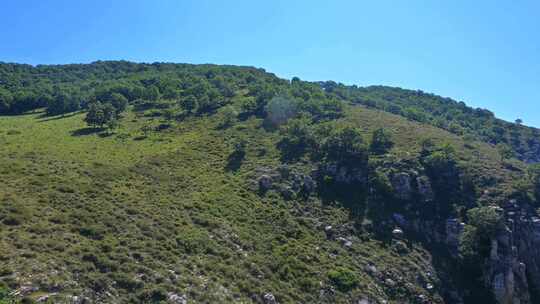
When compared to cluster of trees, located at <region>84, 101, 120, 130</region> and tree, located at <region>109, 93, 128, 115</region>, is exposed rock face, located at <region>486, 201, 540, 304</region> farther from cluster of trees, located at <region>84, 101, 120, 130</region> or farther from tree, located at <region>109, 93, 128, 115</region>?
tree, located at <region>109, 93, 128, 115</region>

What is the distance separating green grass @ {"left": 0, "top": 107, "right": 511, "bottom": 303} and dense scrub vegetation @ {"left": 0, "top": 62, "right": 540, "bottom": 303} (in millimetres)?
162

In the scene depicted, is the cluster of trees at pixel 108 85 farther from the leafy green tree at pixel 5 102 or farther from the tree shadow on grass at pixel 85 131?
the tree shadow on grass at pixel 85 131

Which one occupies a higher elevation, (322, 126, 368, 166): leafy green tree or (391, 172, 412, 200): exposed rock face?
(322, 126, 368, 166): leafy green tree

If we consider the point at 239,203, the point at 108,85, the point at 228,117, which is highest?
the point at 108,85

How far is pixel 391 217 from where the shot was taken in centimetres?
5472

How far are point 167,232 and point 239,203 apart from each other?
13.9 metres

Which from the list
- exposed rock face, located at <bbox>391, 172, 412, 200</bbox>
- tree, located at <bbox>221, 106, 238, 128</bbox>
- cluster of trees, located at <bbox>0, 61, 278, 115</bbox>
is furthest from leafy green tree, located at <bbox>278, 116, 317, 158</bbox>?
cluster of trees, located at <bbox>0, 61, 278, 115</bbox>

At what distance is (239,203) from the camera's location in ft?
165

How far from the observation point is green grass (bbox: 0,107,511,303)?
29141 mm

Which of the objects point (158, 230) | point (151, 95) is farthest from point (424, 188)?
point (151, 95)

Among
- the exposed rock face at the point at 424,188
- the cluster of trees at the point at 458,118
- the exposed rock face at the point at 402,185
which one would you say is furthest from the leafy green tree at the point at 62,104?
the exposed rock face at the point at 424,188

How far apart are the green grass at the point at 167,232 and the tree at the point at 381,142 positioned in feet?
16.3

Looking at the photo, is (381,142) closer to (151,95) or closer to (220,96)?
(220,96)

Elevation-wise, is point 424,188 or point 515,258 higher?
point 424,188
